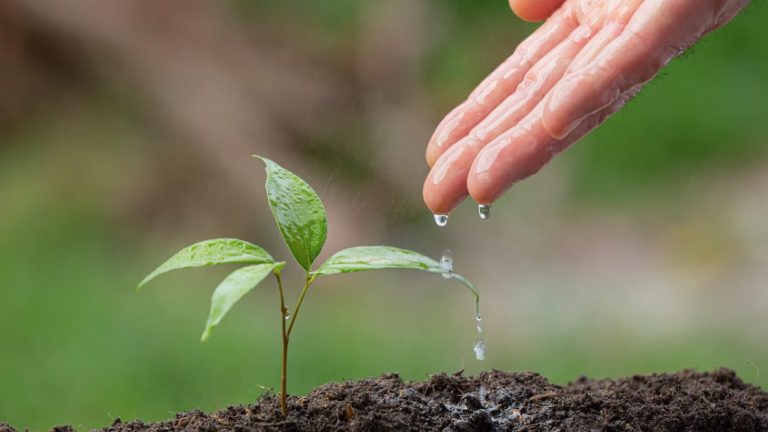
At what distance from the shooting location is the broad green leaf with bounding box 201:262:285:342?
2.47 ft

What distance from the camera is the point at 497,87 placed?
1.33 m

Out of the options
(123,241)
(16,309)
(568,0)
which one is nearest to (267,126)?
(123,241)

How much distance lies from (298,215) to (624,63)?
0.48 metres

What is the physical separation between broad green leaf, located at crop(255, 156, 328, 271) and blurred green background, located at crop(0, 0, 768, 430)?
57.9 inches

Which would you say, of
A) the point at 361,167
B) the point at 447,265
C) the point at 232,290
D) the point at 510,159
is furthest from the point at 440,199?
the point at 361,167

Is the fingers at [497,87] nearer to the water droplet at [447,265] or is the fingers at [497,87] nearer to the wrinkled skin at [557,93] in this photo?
the wrinkled skin at [557,93]

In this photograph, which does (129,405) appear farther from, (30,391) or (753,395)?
(753,395)

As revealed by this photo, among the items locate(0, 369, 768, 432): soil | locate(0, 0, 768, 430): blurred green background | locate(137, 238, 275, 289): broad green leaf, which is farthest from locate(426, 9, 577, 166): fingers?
locate(0, 0, 768, 430): blurred green background

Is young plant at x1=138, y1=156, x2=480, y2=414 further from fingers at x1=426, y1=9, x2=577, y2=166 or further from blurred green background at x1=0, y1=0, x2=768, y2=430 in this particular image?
blurred green background at x1=0, y1=0, x2=768, y2=430

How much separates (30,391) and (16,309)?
1.50ft

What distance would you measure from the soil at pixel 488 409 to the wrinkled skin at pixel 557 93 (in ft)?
0.84

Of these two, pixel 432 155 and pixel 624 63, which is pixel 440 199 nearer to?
pixel 432 155

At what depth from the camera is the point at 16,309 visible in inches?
90.7

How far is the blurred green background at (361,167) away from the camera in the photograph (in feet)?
8.39
